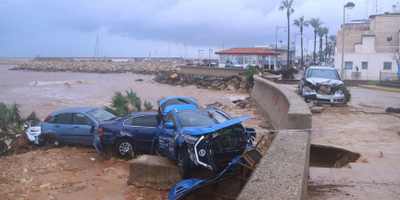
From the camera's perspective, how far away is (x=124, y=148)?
9.22 meters

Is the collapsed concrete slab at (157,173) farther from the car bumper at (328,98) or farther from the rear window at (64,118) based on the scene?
the car bumper at (328,98)

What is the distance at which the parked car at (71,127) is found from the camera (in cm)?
1052

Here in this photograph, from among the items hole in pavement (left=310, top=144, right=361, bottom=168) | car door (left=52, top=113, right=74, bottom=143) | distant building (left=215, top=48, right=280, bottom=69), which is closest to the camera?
hole in pavement (left=310, top=144, right=361, bottom=168)

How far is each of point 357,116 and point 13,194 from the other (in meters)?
10.6

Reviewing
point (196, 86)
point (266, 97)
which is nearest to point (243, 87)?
point (196, 86)

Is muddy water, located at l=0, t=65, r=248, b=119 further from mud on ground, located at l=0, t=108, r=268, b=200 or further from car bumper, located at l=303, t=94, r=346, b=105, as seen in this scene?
car bumper, located at l=303, t=94, r=346, b=105

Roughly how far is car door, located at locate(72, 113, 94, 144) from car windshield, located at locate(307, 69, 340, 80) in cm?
1057

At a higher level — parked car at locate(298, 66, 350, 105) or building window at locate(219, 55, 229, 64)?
building window at locate(219, 55, 229, 64)

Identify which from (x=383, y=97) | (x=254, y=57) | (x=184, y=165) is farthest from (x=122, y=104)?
(x=254, y=57)

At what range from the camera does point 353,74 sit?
3775 cm

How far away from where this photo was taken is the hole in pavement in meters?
6.68

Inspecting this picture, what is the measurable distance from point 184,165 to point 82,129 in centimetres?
572

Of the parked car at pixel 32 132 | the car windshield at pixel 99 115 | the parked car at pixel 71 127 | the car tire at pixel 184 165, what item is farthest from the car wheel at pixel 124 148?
the parked car at pixel 32 132

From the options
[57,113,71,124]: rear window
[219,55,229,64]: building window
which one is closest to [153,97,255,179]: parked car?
[57,113,71,124]: rear window
